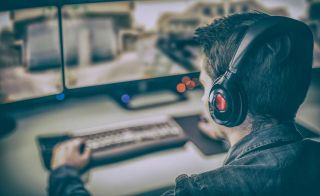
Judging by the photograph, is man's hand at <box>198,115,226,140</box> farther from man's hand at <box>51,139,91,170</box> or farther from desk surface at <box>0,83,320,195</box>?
man's hand at <box>51,139,91,170</box>

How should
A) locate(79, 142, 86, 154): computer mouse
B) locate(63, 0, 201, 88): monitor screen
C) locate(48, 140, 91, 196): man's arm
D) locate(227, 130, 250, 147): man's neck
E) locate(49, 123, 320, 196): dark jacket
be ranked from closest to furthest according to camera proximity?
locate(49, 123, 320, 196): dark jacket
locate(227, 130, 250, 147): man's neck
locate(48, 140, 91, 196): man's arm
locate(79, 142, 86, 154): computer mouse
locate(63, 0, 201, 88): monitor screen

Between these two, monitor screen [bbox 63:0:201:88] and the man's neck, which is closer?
the man's neck

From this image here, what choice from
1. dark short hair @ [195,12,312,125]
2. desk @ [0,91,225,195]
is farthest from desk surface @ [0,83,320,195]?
dark short hair @ [195,12,312,125]

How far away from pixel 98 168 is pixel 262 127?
0.62 metres

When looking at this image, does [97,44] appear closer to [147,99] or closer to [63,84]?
[63,84]

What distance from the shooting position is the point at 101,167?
1332 millimetres

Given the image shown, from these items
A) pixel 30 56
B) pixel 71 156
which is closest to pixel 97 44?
pixel 30 56

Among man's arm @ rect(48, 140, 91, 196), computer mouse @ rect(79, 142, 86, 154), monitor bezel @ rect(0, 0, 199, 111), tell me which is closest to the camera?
man's arm @ rect(48, 140, 91, 196)

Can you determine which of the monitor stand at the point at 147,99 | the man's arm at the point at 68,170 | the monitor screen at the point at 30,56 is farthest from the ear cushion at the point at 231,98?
the monitor stand at the point at 147,99

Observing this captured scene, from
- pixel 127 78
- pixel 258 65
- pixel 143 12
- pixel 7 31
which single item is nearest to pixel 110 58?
pixel 127 78

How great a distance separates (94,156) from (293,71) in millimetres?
712

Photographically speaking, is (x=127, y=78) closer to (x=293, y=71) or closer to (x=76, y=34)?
(x=76, y=34)

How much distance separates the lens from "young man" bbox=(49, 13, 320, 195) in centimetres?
80

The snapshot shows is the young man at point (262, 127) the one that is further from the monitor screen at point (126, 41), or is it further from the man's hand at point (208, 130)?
the monitor screen at point (126, 41)
